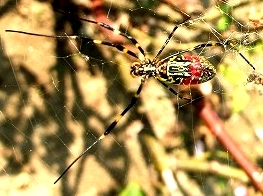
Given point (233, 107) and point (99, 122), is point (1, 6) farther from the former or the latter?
point (233, 107)

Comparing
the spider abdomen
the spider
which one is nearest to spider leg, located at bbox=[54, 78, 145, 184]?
the spider

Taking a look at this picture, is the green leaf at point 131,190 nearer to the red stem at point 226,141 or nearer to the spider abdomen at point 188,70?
the red stem at point 226,141

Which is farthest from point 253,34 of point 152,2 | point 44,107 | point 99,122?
point 44,107

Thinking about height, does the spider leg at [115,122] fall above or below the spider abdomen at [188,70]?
below

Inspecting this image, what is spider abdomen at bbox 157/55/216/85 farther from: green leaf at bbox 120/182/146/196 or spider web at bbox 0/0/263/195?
green leaf at bbox 120/182/146/196

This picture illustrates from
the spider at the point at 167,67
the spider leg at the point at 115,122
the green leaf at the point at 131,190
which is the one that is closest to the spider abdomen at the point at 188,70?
the spider at the point at 167,67

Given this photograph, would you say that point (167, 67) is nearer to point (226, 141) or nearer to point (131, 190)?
point (226, 141)
